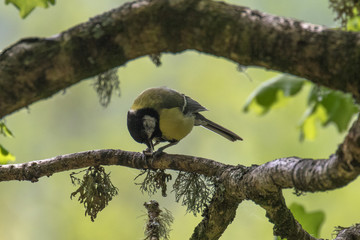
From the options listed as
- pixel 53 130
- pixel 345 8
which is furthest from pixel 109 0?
pixel 345 8

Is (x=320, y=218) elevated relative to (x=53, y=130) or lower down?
lower down

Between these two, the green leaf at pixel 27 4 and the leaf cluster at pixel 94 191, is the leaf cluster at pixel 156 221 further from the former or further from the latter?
the green leaf at pixel 27 4

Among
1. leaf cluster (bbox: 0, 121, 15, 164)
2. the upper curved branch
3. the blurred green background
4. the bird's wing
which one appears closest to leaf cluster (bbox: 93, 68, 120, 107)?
the upper curved branch

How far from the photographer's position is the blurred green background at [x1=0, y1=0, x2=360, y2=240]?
6086mm

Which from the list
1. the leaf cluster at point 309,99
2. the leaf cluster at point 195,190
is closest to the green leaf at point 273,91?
the leaf cluster at point 309,99

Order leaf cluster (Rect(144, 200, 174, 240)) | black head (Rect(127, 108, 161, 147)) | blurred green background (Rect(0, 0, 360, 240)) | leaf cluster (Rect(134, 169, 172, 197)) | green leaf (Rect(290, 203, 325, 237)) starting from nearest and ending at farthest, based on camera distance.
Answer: leaf cluster (Rect(144, 200, 174, 240)), leaf cluster (Rect(134, 169, 172, 197)), green leaf (Rect(290, 203, 325, 237)), black head (Rect(127, 108, 161, 147)), blurred green background (Rect(0, 0, 360, 240))

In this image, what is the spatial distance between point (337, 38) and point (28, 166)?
5.73 feet

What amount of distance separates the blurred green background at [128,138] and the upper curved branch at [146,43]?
4583 millimetres

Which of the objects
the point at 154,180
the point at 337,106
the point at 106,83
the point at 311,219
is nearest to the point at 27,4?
the point at 106,83

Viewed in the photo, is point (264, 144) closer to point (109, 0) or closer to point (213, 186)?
point (109, 0)

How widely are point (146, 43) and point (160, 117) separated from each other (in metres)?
2.18

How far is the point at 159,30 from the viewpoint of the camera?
1.36 m

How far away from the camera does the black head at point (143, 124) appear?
3359mm

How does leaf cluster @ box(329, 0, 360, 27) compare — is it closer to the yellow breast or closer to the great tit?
the great tit
